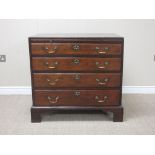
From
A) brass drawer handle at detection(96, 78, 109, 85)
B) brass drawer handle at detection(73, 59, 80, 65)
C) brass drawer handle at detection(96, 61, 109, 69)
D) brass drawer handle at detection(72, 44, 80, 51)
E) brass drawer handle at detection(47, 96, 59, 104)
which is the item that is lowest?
brass drawer handle at detection(47, 96, 59, 104)

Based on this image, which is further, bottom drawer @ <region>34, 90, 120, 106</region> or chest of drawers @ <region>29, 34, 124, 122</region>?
bottom drawer @ <region>34, 90, 120, 106</region>

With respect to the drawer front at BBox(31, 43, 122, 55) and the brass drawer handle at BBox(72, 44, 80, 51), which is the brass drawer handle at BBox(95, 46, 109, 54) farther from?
the brass drawer handle at BBox(72, 44, 80, 51)

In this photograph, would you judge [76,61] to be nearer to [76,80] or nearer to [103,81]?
[76,80]

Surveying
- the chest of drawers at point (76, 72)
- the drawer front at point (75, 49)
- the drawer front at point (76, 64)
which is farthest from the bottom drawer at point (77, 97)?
the drawer front at point (75, 49)

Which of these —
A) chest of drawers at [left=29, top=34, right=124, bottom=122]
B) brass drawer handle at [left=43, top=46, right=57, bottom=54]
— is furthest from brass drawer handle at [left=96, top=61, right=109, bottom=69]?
brass drawer handle at [left=43, top=46, right=57, bottom=54]

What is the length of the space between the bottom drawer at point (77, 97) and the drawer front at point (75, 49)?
399mm

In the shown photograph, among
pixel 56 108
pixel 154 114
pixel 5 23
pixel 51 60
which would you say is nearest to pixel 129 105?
pixel 154 114

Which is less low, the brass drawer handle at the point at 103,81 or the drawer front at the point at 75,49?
the drawer front at the point at 75,49

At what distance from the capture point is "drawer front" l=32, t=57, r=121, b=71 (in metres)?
2.52

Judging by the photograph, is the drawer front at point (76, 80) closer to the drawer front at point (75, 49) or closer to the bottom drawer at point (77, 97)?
the bottom drawer at point (77, 97)

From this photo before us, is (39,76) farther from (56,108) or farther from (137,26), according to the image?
(137,26)

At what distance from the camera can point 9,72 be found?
3.51 m

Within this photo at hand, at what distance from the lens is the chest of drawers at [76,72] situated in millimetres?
2480

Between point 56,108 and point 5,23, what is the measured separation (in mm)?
1447
